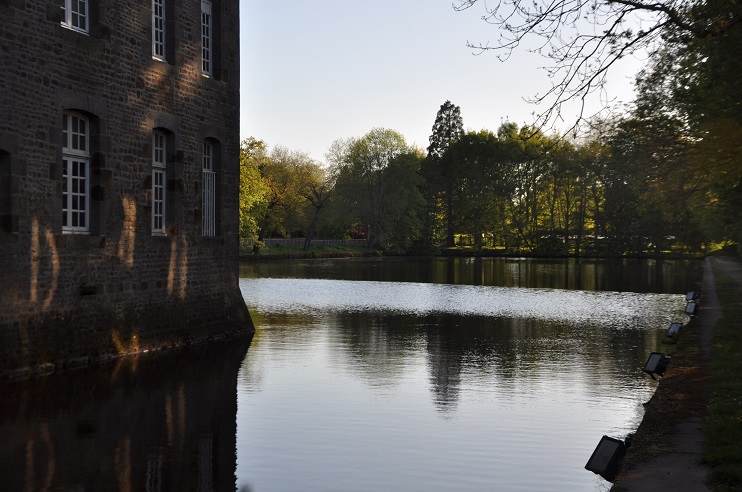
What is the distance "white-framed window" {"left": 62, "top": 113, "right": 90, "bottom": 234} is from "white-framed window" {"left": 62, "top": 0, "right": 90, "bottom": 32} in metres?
1.49

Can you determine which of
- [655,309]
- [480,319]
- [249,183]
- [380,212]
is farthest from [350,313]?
[380,212]

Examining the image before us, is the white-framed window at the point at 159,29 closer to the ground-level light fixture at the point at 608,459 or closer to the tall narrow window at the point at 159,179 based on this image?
the tall narrow window at the point at 159,179

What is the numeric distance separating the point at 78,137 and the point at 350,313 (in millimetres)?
11817

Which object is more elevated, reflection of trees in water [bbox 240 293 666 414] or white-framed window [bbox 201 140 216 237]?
white-framed window [bbox 201 140 216 237]

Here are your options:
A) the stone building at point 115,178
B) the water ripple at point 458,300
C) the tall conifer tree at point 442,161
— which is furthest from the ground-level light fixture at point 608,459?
the tall conifer tree at point 442,161

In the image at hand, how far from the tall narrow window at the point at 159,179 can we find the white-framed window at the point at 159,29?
1571mm

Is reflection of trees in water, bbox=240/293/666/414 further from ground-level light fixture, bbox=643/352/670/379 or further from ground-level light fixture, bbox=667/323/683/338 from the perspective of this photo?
ground-level light fixture, bbox=643/352/670/379

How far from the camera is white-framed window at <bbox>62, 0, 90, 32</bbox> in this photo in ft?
48.5

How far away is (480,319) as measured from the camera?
24406 millimetres

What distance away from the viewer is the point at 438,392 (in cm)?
1296

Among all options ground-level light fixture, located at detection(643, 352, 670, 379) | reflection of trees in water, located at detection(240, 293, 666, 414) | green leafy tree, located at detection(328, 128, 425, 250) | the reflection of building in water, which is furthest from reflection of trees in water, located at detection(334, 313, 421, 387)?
green leafy tree, located at detection(328, 128, 425, 250)

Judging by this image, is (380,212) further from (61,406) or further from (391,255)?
(61,406)

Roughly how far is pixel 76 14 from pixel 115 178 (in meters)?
2.89

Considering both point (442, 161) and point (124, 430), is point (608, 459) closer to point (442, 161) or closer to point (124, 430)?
point (124, 430)
